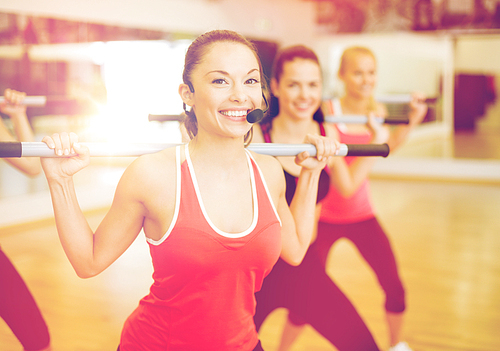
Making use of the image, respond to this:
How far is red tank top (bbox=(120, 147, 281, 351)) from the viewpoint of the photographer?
1104 millimetres

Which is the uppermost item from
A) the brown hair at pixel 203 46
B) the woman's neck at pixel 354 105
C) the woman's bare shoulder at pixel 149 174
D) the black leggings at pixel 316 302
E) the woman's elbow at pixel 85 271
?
the brown hair at pixel 203 46

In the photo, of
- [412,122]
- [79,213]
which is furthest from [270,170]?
[412,122]

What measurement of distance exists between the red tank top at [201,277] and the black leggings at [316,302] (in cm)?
43

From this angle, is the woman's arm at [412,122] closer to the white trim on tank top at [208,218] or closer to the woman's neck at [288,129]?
the woman's neck at [288,129]

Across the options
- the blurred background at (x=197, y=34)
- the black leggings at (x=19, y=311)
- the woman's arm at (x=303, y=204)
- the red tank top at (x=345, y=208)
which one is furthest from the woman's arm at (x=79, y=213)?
the blurred background at (x=197, y=34)

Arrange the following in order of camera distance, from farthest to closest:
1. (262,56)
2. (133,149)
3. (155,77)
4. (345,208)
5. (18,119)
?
(262,56) < (155,77) < (345,208) < (18,119) < (133,149)

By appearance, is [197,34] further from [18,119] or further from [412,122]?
[18,119]

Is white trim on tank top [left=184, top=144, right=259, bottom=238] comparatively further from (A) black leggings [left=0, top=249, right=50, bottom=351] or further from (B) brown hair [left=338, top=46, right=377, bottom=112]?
(B) brown hair [left=338, top=46, right=377, bottom=112]

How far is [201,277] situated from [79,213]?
0.31m

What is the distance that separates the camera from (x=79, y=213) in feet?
3.78

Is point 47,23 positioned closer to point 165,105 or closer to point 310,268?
point 165,105

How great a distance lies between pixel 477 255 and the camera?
4.14 meters

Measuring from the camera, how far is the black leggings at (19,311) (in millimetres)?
1589

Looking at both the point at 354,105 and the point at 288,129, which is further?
the point at 354,105
